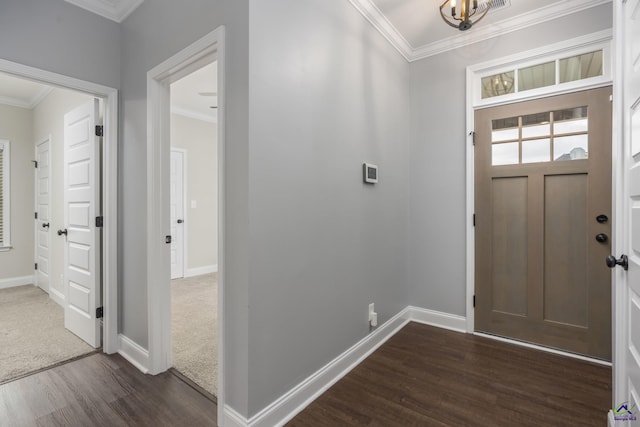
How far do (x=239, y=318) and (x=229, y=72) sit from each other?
1.28m

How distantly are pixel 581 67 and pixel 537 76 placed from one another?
0.28 meters

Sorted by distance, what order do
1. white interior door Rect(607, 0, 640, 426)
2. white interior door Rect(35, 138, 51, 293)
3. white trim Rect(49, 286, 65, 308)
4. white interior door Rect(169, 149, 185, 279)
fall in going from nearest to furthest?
1. white interior door Rect(607, 0, 640, 426)
2. white trim Rect(49, 286, 65, 308)
3. white interior door Rect(35, 138, 51, 293)
4. white interior door Rect(169, 149, 185, 279)

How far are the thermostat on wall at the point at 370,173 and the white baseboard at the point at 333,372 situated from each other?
127 cm

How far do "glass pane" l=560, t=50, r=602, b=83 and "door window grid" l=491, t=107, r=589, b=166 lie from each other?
0.86 ft

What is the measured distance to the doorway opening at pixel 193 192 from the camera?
3.95 metres

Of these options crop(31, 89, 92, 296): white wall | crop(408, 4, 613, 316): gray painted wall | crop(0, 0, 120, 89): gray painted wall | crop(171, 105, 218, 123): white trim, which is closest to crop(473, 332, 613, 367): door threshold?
crop(408, 4, 613, 316): gray painted wall

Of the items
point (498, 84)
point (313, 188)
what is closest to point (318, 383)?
point (313, 188)

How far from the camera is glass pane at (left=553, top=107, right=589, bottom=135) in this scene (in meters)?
2.34

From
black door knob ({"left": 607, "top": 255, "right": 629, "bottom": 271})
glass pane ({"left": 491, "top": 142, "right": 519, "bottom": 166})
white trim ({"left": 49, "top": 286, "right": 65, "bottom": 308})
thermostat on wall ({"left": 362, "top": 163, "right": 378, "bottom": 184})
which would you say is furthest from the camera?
white trim ({"left": 49, "top": 286, "right": 65, "bottom": 308})

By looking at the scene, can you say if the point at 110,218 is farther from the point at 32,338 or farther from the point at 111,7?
the point at 111,7

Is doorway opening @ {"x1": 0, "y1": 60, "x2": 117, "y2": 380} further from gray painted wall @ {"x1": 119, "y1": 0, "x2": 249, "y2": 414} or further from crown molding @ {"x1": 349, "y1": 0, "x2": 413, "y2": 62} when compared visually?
crown molding @ {"x1": 349, "y1": 0, "x2": 413, "y2": 62}

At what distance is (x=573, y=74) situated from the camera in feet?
7.86

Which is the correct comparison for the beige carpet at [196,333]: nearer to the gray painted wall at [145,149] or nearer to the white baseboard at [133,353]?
the white baseboard at [133,353]

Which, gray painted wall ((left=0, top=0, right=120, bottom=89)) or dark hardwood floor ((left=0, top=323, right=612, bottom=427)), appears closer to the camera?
dark hardwood floor ((left=0, top=323, right=612, bottom=427))
